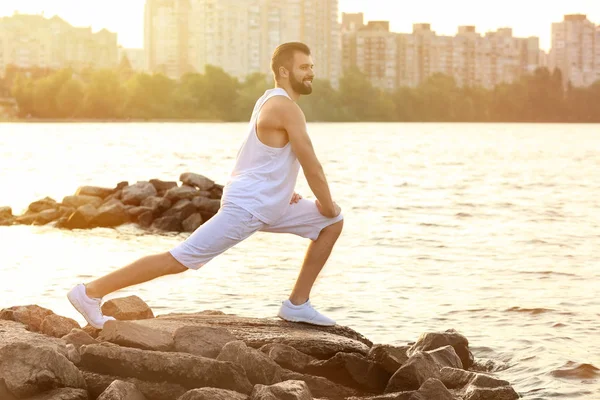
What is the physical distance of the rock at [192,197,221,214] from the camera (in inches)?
850

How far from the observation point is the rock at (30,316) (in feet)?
25.7

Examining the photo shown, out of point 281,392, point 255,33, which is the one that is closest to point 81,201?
point 281,392

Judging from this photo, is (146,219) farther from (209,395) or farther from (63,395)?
(209,395)

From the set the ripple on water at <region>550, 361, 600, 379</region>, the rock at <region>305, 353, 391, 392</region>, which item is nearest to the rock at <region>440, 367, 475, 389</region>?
the rock at <region>305, 353, 391, 392</region>

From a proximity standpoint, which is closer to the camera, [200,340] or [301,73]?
[200,340]

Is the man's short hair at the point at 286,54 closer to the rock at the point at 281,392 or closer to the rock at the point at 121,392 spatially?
the rock at the point at 281,392

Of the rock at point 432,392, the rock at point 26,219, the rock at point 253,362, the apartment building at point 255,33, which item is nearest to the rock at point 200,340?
the rock at point 253,362

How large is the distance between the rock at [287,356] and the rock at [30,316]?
Result: 5.49ft

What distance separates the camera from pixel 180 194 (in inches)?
873

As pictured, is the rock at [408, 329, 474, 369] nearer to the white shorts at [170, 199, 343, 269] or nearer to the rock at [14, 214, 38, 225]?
the white shorts at [170, 199, 343, 269]

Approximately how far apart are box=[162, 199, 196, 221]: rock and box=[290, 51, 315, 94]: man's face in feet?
45.4

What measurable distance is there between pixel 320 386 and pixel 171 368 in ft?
3.69

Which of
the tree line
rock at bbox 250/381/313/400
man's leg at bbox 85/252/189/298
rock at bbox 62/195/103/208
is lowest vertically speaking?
the tree line

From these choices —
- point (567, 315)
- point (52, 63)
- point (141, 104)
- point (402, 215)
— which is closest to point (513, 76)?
point (52, 63)
